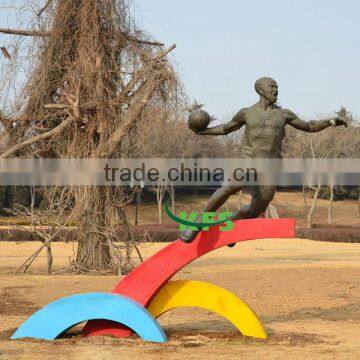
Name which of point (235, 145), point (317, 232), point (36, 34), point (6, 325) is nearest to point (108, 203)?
point (36, 34)

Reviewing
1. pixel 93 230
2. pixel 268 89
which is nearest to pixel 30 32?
pixel 93 230

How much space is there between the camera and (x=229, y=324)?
10570mm

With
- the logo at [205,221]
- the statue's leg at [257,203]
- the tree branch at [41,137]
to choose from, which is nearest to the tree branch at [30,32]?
the tree branch at [41,137]

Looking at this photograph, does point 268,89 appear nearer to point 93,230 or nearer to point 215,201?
point 215,201

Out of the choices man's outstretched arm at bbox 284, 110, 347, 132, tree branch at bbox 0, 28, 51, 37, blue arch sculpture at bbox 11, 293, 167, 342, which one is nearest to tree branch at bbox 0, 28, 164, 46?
tree branch at bbox 0, 28, 51, 37

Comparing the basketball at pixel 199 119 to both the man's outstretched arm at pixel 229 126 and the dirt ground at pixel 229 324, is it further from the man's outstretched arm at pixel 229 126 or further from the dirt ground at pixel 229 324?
the dirt ground at pixel 229 324

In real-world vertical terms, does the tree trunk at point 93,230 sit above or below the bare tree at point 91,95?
below

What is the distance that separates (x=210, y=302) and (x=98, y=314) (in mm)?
1239

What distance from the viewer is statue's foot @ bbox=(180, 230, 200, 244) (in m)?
8.62

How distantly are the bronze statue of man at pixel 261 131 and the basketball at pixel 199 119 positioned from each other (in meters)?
0.06

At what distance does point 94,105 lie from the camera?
16.3m

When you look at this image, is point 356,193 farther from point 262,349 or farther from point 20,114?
point 262,349

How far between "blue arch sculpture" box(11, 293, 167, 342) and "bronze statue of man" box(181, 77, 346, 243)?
0.96m

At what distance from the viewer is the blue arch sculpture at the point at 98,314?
27.6 ft
